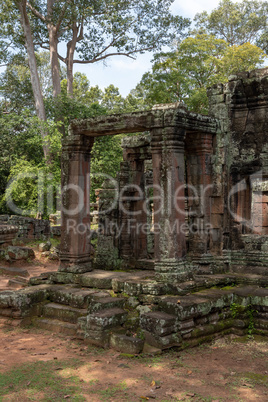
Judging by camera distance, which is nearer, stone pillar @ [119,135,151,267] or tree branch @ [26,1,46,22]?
stone pillar @ [119,135,151,267]

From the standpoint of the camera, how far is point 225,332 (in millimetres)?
6164

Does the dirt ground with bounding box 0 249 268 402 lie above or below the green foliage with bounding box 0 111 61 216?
below

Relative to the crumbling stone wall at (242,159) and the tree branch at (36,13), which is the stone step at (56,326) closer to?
the crumbling stone wall at (242,159)

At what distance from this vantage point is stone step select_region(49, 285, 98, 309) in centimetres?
652

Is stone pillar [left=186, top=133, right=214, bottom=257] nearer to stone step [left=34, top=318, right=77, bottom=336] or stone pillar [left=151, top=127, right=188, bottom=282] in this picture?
stone pillar [left=151, top=127, right=188, bottom=282]

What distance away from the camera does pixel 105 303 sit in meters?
6.01

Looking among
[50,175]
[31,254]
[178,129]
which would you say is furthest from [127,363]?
[50,175]

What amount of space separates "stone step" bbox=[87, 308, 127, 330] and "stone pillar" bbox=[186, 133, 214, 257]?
251 cm

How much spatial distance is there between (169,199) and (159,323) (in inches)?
82.1

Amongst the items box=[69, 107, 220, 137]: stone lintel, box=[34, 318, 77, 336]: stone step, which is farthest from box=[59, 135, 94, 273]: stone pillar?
box=[34, 318, 77, 336]: stone step

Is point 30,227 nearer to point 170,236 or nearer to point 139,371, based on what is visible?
point 170,236

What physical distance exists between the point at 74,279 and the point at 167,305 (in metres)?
2.44

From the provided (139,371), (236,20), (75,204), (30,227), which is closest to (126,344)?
(139,371)

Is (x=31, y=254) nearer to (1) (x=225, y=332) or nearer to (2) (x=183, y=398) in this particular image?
(1) (x=225, y=332)
